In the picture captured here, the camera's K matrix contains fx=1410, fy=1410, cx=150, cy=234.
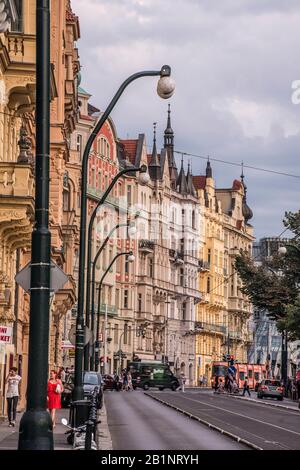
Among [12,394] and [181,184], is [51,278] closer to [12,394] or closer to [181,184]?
[12,394]

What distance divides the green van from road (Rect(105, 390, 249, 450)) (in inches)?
2395

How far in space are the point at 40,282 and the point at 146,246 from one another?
12136cm

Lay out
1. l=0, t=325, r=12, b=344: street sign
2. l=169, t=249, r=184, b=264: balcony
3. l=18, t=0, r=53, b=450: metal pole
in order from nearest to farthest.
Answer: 1. l=18, t=0, r=53, b=450: metal pole
2. l=0, t=325, r=12, b=344: street sign
3. l=169, t=249, r=184, b=264: balcony

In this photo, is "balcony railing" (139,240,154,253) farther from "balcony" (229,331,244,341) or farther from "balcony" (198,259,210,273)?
"balcony" (229,331,244,341)

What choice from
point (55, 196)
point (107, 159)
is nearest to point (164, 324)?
point (107, 159)

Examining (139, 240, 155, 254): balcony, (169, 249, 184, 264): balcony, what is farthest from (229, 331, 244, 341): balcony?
(139, 240, 155, 254): balcony

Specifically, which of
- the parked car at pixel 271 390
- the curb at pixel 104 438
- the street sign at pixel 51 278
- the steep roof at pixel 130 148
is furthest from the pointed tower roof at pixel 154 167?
the street sign at pixel 51 278

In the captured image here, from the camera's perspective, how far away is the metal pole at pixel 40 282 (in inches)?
647

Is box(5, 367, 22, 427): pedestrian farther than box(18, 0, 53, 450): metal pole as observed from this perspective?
Yes

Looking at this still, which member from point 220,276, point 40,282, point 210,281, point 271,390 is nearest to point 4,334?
point 40,282

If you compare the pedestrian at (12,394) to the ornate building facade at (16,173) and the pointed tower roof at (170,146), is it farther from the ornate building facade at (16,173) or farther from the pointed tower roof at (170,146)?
the pointed tower roof at (170,146)

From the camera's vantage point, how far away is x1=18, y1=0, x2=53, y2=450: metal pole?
16438 millimetres

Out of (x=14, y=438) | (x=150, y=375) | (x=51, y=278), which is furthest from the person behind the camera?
(x=150, y=375)

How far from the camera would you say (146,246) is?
454 feet
